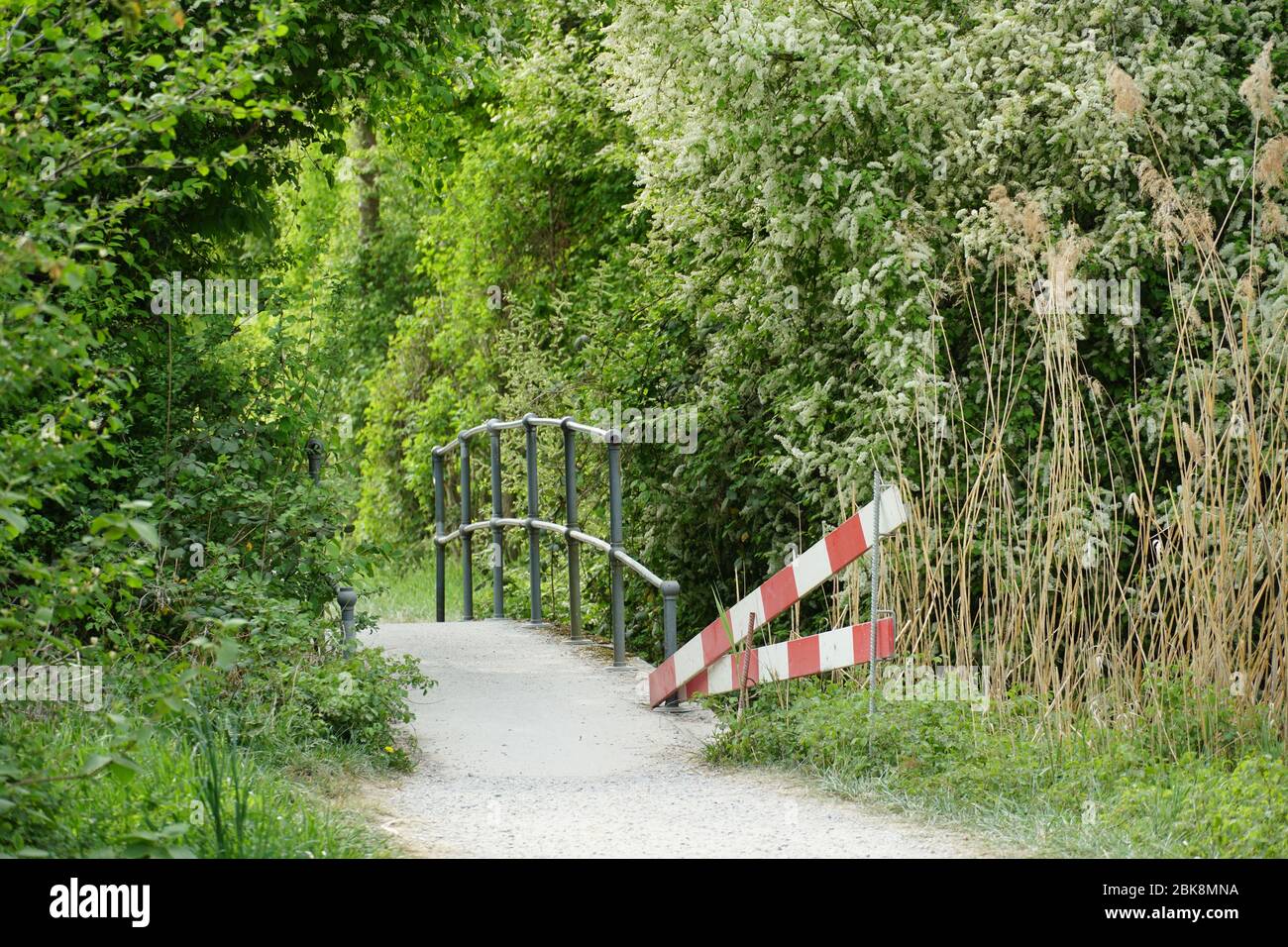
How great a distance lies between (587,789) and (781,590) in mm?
1033

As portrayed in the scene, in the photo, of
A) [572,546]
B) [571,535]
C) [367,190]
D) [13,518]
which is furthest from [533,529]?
[367,190]

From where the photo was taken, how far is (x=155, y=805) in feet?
12.5

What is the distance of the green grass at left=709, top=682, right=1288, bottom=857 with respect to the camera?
4172 mm

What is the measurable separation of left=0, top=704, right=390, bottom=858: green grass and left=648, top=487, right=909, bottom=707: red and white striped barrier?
1879mm

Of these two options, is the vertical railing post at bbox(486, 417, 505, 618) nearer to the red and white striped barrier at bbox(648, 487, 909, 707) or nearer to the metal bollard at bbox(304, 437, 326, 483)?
the metal bollard at bbox(304, 437, 326, 483)

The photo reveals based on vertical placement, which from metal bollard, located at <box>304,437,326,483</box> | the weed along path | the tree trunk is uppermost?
the tree trunk

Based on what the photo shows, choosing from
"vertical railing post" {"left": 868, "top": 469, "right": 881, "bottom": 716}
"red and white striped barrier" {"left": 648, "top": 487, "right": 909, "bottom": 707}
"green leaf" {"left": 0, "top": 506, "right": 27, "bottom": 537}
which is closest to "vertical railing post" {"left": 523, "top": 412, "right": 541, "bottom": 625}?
"red and white striped barrier" {"left": 648, "top": 487, "right": 909, "bottom": 707}

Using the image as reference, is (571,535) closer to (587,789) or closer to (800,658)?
(800,658)

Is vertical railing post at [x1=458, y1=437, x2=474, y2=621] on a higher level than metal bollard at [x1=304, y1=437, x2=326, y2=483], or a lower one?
lower

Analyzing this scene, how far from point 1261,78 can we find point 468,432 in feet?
19.6

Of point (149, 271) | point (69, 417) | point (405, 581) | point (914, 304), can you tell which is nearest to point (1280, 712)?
point (914, 304)

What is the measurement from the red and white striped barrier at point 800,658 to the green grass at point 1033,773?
137mm

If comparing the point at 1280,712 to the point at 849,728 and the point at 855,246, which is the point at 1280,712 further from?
the point at 855,246

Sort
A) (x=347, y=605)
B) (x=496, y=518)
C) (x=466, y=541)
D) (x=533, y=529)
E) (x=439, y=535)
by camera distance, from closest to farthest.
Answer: (x=347, y=605) < (x=533, y=529) < (x=496, y=518) < (x=466, y=541) < (x=439, y=535)
